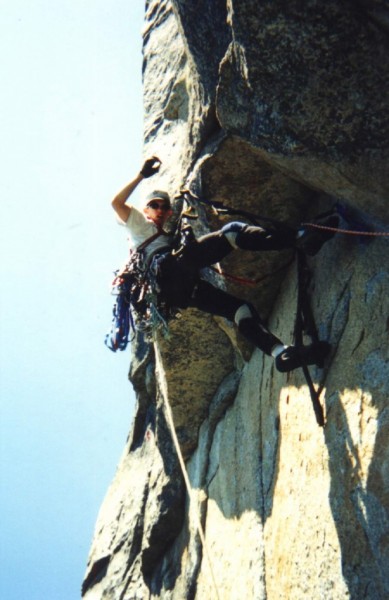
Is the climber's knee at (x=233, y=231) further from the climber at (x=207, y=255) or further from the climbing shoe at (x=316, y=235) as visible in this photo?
the climbing shoe at (x=316, y=235)

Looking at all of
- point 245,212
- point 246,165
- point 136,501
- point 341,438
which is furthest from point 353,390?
point 136,501

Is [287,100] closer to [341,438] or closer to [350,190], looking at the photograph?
[350,190]

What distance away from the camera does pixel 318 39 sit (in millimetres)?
4797

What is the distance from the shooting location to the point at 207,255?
6.32 meters

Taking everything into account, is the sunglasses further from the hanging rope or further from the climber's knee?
the hanging rope

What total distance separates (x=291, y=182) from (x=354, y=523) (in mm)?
3258

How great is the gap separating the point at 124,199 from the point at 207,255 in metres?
1.12

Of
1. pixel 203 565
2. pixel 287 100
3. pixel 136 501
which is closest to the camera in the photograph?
pixel 287 100

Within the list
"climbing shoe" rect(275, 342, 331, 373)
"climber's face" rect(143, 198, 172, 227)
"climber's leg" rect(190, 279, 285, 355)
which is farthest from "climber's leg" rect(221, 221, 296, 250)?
"climber's face" rect(143, 198, 172, 227)

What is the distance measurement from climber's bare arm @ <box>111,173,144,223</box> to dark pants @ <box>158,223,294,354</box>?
31.7 inches

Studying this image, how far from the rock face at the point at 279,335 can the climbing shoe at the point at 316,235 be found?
0.54 ft

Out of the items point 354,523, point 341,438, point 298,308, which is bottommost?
point 354,523

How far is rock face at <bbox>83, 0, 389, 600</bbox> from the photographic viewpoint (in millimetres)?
4867

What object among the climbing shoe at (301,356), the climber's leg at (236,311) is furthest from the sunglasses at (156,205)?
the climbing shoe at (301,356)
